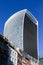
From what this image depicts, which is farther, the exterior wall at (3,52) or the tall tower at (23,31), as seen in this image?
the tall tower at (23,31)

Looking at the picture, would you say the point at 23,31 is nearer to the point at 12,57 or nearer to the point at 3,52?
the point at 12,57

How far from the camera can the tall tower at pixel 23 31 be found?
97.4 m

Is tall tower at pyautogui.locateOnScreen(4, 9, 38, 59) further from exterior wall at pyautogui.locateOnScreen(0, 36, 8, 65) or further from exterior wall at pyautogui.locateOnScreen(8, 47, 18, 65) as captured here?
exterior wall at pyautogui.locateOnScreen(0, 36, 8, 65)

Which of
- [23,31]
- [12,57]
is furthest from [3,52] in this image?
[23,31]

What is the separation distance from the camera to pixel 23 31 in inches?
3866

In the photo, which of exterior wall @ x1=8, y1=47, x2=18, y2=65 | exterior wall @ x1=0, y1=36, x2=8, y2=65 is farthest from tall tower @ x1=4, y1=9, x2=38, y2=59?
exterior wall @ x1=0, y1=36, x2=8, y2=65

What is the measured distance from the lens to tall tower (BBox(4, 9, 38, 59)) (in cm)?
9744

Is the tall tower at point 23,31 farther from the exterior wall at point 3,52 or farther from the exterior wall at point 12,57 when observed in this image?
the exterior wall at point 3,52

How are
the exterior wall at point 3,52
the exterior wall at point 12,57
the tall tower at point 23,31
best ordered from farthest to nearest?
the tall tower at point 23,31
the exterior wall at point 12,57
the exterior wall at point 3,52

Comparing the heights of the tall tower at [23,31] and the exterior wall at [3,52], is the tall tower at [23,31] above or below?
above

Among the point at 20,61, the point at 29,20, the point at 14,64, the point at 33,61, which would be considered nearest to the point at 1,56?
the point at 14,64

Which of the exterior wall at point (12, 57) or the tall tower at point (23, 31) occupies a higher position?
the tall tower at point (23, 31)

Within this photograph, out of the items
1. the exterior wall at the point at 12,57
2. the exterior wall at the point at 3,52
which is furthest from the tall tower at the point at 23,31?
the exterior wall at the point at 3,52

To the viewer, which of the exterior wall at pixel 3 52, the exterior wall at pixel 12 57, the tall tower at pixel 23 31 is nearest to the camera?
the exterior wall at pixel 3 52
